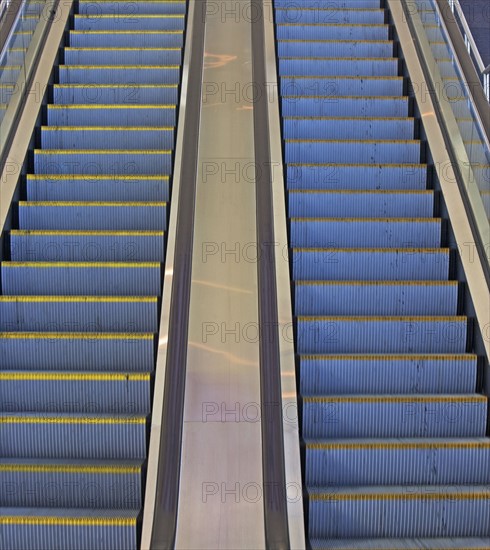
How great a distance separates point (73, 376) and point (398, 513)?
215 cm

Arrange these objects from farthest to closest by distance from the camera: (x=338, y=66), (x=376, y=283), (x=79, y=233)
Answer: (x=338, y=66)
(x=79, y=233)
(x=376, y=283)

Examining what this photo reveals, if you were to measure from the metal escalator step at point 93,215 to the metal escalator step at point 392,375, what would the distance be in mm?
1902

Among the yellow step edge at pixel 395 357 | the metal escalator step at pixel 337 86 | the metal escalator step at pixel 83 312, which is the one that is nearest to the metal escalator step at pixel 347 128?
the metal escalator step at pixel 337 86

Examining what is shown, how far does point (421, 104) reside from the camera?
7125 mm

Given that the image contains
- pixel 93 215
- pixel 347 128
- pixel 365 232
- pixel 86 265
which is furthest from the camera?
pixel 347 128

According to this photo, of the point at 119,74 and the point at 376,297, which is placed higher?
the point at 119,74

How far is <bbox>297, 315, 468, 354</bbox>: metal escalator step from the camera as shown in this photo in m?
5.68

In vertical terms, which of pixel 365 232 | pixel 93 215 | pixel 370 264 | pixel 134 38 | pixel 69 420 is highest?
pixel 134 38

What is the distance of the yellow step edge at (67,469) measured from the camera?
4770 mm

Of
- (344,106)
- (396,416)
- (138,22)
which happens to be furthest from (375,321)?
(138,22)

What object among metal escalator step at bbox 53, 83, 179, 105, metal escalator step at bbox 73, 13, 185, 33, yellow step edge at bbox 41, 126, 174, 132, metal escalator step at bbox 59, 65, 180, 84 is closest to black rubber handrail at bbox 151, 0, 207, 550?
yellow step edge at bbox 41, 126, 174, 132

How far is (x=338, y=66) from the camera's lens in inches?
324

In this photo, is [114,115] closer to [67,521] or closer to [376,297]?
[376,297]

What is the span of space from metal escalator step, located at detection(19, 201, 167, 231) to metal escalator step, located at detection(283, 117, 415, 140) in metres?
1.54
